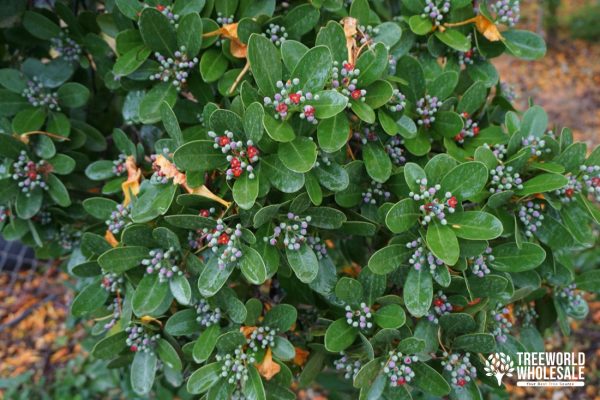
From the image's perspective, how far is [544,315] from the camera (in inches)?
69.0

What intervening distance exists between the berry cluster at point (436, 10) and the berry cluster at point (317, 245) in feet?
2.25

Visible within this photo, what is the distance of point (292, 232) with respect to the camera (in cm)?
123

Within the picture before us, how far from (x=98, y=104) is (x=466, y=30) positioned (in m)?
1.26

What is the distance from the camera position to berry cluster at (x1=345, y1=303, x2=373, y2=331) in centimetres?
131

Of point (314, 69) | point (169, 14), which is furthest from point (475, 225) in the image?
point (169, 14)

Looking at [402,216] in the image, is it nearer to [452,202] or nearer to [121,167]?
[452,202]

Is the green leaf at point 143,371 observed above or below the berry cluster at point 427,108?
below

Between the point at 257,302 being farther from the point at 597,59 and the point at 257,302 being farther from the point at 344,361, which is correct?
the point at 597,59

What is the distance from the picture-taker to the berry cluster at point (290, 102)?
110 centimetres

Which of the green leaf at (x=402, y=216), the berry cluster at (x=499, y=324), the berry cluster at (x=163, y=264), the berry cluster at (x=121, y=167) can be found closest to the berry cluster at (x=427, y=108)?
A: the green leaf at (x=402, y=216)

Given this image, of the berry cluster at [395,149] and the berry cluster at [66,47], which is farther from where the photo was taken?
the berry cluster at [66,47]

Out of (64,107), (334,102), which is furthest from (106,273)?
(334,102)

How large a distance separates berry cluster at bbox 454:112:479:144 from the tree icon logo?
1.94 ft

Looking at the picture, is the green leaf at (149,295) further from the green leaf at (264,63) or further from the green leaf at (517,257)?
the green leaf at (517,257)
